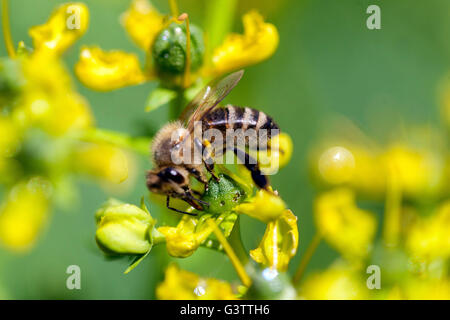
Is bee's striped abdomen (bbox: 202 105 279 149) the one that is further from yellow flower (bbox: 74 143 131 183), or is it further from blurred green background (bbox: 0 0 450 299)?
yellow flower (bbox: 74 143 131 183)

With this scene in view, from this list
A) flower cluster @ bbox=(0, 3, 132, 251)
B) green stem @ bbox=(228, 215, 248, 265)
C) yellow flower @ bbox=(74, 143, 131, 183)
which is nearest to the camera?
green stem @ bbox=(228, 215, 248, 265)

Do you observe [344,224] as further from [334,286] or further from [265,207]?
[265,207]

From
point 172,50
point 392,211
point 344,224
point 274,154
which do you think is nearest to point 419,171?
point 392,211

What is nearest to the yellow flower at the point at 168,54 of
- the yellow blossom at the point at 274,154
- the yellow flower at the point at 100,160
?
the yellow blossom at the point at 274,154

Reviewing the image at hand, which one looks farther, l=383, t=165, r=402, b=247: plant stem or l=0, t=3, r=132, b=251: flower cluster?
l=0, t=3, r=132, b=251: flower cluster

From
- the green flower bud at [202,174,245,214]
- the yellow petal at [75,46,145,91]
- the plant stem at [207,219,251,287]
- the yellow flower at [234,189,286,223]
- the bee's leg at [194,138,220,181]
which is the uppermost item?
the yellow petal at [75,46,145,91]

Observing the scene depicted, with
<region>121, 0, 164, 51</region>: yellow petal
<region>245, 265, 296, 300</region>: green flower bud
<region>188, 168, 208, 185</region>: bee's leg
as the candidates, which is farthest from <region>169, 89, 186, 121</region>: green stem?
<region>245, 265, 296, 300</region>: green flower bud
